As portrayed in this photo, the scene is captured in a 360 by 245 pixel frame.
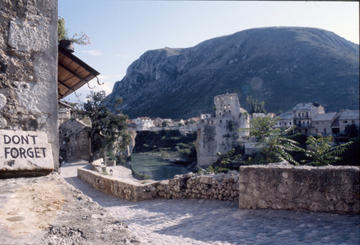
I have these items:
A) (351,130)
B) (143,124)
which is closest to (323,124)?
(351,130)

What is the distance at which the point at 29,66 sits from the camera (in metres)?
3.36

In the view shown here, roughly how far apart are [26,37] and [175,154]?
68.7 metres

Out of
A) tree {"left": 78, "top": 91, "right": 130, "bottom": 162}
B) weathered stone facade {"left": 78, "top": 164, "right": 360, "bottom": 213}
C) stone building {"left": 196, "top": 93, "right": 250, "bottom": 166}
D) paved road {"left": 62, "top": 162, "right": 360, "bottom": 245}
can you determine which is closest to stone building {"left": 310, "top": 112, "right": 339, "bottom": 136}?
stone building {"left": 196, "top": 93, "right": 250, "bottom": 166}

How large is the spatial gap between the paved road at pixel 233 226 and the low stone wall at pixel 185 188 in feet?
1.13

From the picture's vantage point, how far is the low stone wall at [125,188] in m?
8.34

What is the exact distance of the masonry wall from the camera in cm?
317

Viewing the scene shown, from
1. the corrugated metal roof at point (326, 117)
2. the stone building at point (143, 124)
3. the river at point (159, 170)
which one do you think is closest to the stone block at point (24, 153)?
the river at point (159, 170)

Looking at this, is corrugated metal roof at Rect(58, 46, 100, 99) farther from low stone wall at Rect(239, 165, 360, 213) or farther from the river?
A: the river

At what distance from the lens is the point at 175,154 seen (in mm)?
71312

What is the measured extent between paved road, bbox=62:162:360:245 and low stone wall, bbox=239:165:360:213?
18 centimetres

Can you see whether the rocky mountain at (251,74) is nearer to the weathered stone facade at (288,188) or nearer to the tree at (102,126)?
the tree at (102,126)

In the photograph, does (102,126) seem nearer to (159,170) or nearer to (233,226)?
(233,226)

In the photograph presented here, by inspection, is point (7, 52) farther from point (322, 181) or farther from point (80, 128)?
point (80, 128)

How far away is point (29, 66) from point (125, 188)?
20.3 feet
